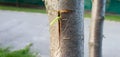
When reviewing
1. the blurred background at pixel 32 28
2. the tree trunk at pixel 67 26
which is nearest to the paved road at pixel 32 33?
the blurred background at pixel 32 28

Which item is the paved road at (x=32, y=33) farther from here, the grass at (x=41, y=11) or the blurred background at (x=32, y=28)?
the grass at (x=41, y=11)

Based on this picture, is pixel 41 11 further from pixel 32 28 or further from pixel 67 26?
pixel 67 26

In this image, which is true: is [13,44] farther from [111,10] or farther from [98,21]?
[98,21]

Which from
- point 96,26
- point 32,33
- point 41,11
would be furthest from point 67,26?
point 41,11

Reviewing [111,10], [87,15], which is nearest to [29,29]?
[87,15]

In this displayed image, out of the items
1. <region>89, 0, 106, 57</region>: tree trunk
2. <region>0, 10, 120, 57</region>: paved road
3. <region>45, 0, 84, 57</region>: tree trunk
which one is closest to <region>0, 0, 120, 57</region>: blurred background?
<region>0, 10, 120, 57</region>: paved road
